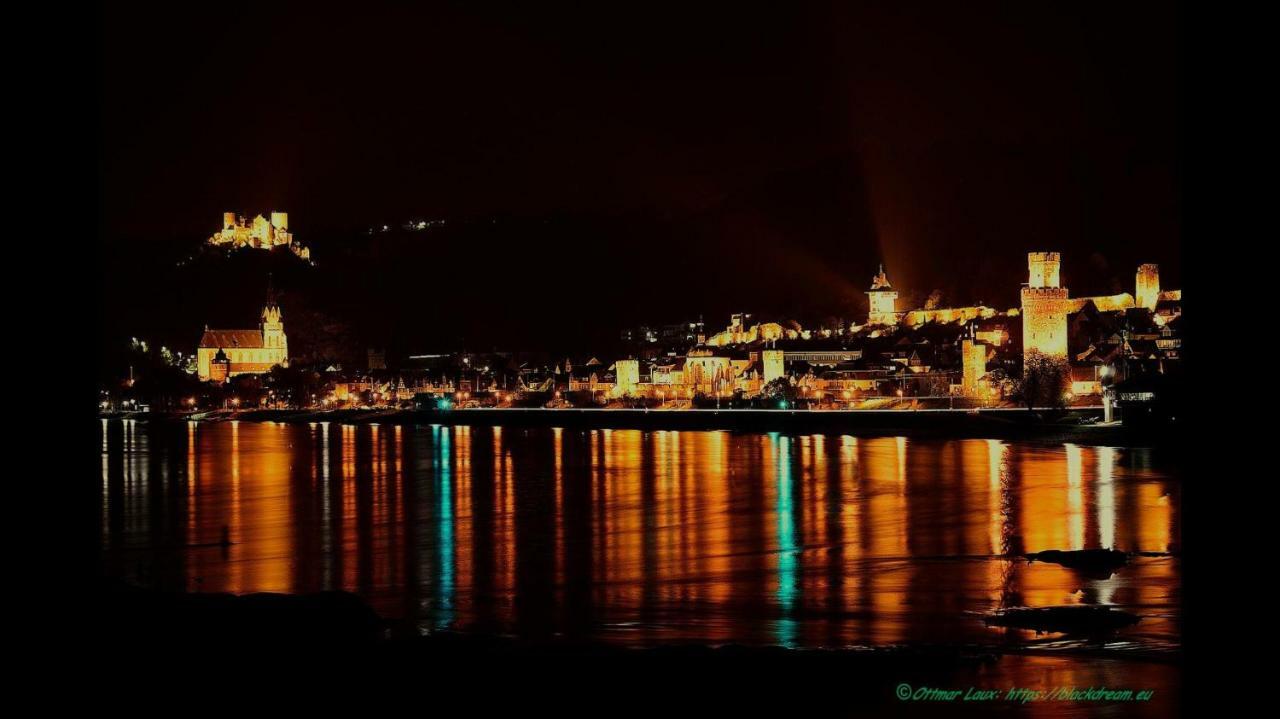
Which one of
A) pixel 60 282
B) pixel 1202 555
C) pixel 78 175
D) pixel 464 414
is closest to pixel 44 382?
pixel 60 282

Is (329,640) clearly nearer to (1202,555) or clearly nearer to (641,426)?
(1202,555)

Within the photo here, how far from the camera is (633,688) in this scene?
Result: 854 centimetres

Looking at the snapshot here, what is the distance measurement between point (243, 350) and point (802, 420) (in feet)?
218

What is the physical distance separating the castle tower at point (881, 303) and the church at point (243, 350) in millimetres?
48500

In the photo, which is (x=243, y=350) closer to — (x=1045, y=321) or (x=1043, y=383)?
(x=1045, y=321)

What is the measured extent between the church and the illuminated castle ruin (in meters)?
18.8

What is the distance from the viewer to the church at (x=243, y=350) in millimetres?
105812

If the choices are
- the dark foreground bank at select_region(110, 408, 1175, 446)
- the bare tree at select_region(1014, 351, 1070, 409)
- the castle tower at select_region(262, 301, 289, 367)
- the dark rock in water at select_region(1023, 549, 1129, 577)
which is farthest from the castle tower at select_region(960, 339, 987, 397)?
the castle tower at select_region(262, 301, 289, 367)

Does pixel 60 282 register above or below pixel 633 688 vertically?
above

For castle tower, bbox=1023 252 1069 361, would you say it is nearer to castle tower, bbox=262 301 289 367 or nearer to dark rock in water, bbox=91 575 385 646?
dark rock in water, bbox=91 575 385 646

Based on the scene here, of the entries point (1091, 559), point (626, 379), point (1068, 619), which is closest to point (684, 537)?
point (1091, 559)

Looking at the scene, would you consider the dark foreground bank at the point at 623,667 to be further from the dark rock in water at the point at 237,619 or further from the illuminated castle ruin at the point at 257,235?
the illuminated castle ruin at the point at 257,235

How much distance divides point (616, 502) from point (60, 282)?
2049cm

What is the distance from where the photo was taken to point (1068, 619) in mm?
10891
